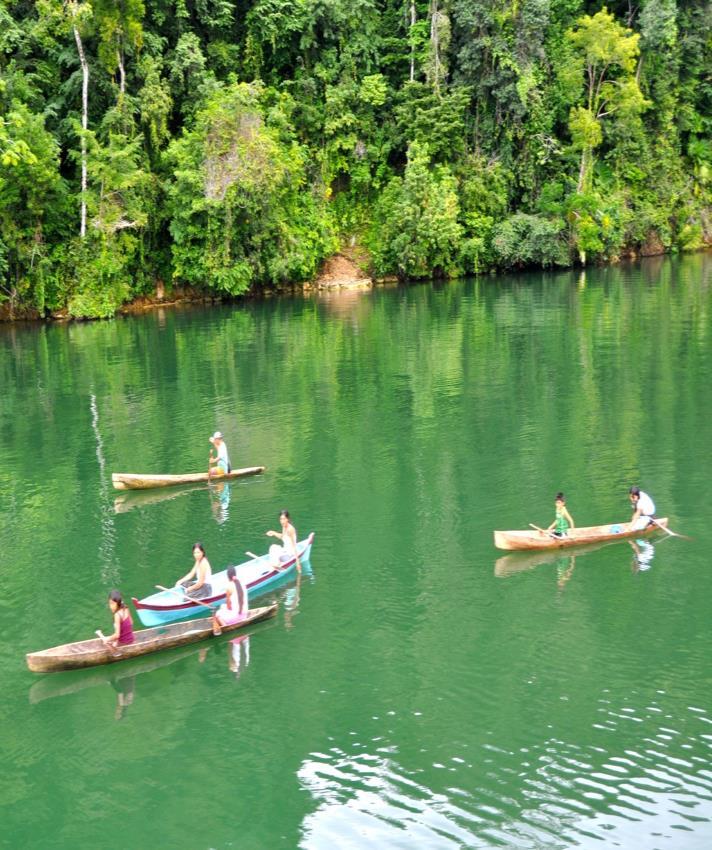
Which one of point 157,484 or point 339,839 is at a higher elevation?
point 157,484

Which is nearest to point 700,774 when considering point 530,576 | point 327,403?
point 530,576

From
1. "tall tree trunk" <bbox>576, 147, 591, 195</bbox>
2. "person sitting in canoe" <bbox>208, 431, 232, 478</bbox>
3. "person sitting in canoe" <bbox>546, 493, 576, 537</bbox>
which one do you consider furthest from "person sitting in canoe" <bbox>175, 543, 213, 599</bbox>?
"tall tree trunk" <bbox>576, 147, 591, 195</bbox>

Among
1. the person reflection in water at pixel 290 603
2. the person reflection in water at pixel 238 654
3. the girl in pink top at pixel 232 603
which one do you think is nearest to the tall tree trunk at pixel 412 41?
the person reflection in water at pixel 290 603

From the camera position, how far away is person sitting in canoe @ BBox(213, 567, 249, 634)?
17094 mm

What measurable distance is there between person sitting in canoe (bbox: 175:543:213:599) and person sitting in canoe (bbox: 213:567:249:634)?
0.73 m

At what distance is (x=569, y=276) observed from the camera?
6362 centimetres

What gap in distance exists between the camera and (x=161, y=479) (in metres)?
25.1

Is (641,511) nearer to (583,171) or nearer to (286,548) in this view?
(286,548)

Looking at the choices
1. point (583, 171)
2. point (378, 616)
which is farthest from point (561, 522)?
point (583, 171)

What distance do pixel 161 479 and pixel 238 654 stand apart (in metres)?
9.46

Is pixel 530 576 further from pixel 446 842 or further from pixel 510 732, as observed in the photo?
pixel 446 842

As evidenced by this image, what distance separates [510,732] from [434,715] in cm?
119

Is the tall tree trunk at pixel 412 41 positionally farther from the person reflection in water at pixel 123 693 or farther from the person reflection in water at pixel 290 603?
the person reflection in water at pixel 123 693

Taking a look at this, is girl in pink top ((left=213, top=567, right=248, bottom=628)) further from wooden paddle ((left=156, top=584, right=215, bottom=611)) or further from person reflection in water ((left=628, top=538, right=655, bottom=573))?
person reflection in water ((left=628, top=538, right=655, bottom=573))
